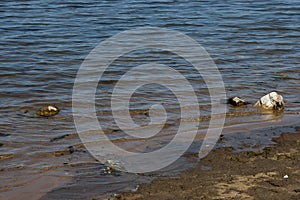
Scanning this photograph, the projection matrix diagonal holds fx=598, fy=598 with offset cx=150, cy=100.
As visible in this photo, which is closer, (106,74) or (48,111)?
(48,111)

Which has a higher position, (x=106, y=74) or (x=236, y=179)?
(x=106, y=74)

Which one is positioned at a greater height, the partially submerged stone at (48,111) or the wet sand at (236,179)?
the partially submerged stone at (48,111)

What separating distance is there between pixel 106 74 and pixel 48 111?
2.10m

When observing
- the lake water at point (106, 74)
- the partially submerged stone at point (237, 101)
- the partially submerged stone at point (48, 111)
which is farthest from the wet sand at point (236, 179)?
the partially submerged stone at point (48, 111)

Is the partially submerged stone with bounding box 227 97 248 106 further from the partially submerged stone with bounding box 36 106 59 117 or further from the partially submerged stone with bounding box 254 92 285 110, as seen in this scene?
the partially submerged stone with bounding box 36 106 59 117

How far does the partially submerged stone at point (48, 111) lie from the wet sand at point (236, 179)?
8.43 ft

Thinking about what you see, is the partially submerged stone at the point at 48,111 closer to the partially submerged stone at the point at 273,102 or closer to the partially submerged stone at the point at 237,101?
the partially submerged stone at the point at 237,101

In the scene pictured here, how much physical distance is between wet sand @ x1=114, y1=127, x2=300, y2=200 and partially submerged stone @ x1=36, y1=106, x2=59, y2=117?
2.57 metres

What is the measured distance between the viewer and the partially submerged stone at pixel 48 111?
7812 millimetres

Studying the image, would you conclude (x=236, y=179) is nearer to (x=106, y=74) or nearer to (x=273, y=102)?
(x=273, y=102)

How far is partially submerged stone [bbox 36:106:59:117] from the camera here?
781 centimetres

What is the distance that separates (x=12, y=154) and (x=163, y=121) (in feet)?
6.75

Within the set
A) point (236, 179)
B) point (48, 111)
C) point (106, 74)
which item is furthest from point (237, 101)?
point (236, 179)

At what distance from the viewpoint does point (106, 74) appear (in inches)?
385
